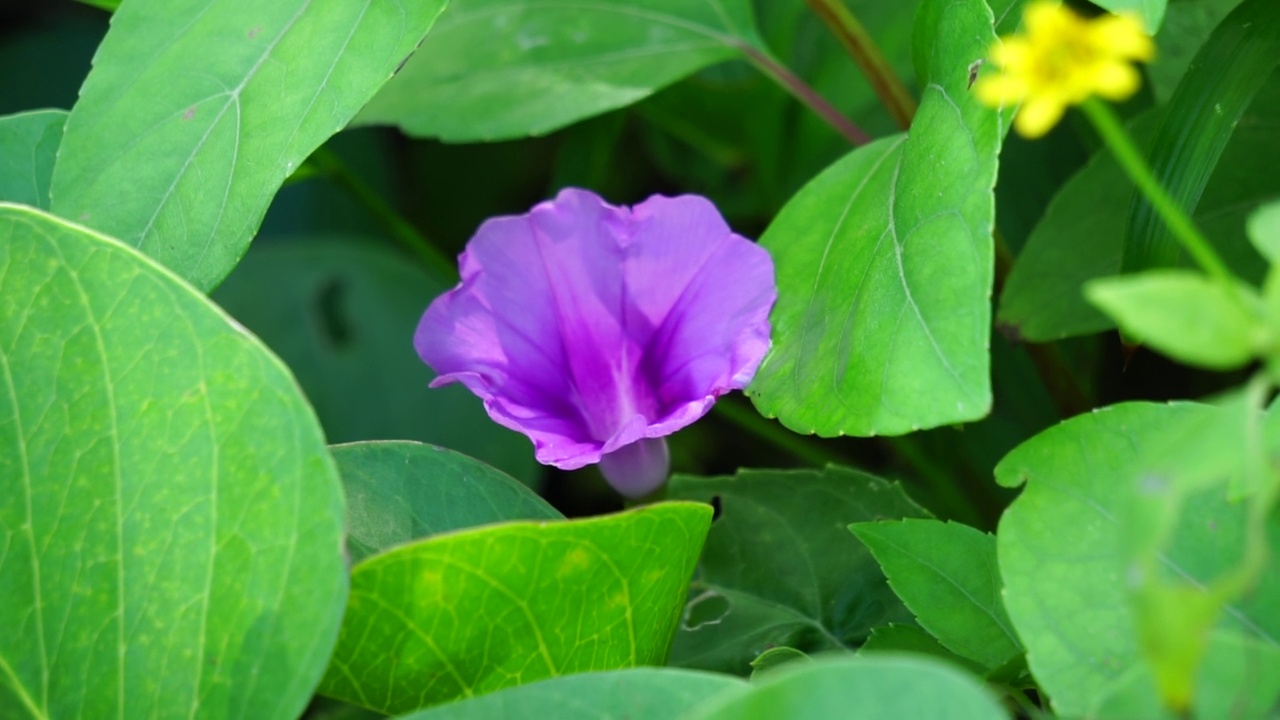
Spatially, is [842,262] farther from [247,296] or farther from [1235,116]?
[247,296]

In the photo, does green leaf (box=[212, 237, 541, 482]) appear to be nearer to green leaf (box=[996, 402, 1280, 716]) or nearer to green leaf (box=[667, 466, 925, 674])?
green leaf (box=[667, 466, 925, 674])

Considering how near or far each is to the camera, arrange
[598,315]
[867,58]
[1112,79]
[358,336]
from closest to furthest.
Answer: [1112,79] → [598,315] → [867,58] → [358,336]

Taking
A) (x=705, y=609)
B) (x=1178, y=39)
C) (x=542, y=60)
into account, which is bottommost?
(x=705, y=609)

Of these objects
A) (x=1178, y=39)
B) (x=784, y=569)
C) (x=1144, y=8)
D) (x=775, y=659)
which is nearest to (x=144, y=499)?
(x=775, y=659)

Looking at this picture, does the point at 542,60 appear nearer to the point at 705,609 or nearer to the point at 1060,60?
the point at 705,609

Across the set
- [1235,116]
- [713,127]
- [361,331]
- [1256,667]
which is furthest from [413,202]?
[1256,667]

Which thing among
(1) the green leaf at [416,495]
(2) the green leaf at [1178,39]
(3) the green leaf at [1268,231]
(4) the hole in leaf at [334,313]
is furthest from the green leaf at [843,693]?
(4) the hole in leaf at [334,313]

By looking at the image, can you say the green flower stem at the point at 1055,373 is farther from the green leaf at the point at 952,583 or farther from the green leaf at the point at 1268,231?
the green leaf at the point at 1268,231
